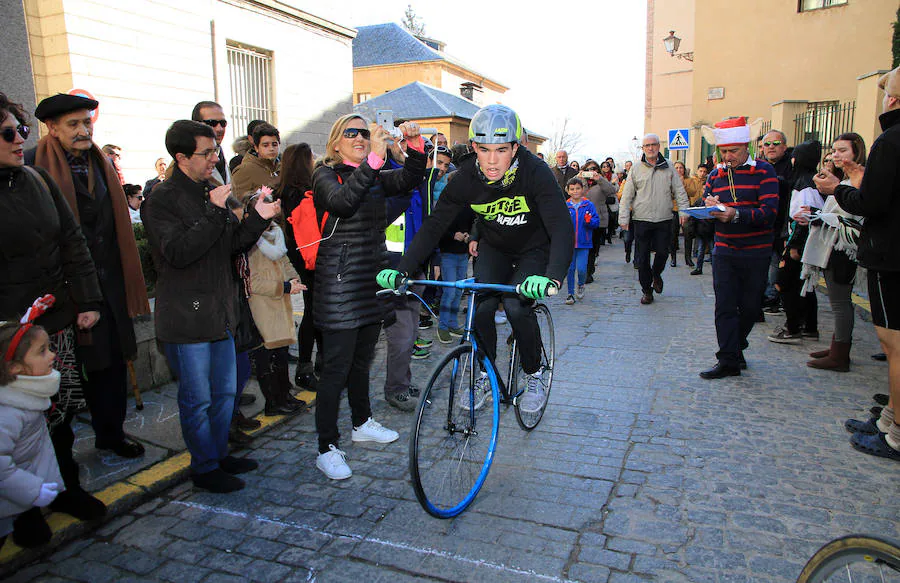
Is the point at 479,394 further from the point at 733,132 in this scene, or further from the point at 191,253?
the point at 733,132

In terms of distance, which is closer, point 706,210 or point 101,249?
point 101,249

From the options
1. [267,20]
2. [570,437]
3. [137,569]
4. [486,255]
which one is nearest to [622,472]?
[570,437]

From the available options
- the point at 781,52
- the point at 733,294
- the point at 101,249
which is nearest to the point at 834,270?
the point at 733,294

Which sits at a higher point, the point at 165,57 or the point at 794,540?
the point at 165,57

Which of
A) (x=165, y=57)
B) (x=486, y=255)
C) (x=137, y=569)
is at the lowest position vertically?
(x=137, y=569)

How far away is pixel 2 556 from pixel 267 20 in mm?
11679

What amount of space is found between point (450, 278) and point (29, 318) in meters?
4.51

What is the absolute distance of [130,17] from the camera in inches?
380

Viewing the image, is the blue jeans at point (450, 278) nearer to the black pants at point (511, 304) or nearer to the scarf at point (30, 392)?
the black pants at point (511, 304)

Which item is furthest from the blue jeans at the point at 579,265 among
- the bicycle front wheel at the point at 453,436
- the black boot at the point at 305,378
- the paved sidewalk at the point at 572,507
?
the bicycle front wheel at the point at 453,436

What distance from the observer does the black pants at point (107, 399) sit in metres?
3.76

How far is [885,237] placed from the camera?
12.4 ft

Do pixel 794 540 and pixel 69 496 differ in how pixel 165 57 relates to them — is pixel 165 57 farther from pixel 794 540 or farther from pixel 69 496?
pixel 794 540

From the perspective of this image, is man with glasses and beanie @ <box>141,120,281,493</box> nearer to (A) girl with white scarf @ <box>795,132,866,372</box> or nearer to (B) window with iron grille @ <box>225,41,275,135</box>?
(A) girl with white scarf @ <box>795,132,866,372</box>
